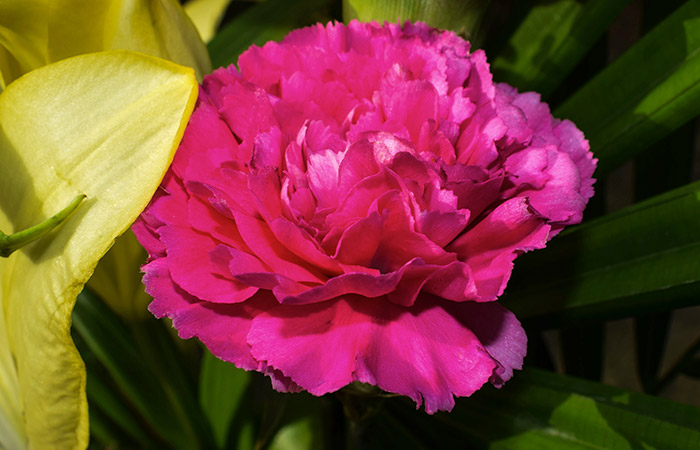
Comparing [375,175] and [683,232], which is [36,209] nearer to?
[375,175]

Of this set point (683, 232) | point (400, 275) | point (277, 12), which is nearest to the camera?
point (400, 275)

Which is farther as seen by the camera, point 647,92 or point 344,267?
point 647,92

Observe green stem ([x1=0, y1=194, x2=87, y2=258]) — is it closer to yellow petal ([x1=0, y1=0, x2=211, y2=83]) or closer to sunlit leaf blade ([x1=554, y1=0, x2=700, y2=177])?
yellow petal ([x1=0, y1=0, x2=211, y2=83])

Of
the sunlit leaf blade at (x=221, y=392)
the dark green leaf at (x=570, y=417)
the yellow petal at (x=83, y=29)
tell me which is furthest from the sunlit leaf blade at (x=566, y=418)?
the yellow petal at (x=83, y=29)

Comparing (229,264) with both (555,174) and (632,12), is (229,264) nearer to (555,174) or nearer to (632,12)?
(555,174)

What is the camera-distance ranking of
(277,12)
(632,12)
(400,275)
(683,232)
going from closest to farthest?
(400,275) < (683,232) < (277,12) < (632,12)

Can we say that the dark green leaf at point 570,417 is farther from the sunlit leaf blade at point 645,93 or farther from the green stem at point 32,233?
the green stem at point 32,233

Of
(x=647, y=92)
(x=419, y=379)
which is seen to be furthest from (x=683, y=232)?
(x=419, y=379)
